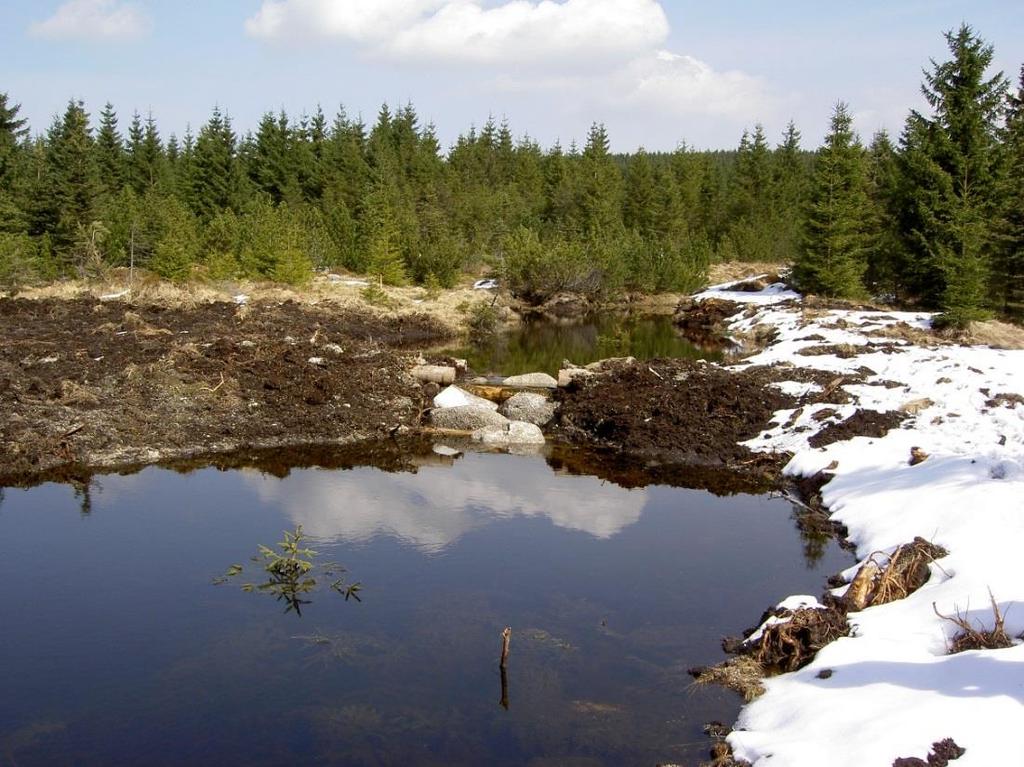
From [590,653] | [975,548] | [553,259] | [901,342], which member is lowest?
[590,653]

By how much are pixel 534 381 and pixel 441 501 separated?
27.2 ft

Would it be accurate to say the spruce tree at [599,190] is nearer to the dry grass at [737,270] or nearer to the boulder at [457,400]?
the dry grass at [737,270]

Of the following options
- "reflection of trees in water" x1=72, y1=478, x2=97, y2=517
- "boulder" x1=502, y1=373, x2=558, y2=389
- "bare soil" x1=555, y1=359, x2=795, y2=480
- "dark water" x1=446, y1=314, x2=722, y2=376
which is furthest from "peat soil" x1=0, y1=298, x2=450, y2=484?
"dark water" x1=446, y1=314, x2=722, y2=376

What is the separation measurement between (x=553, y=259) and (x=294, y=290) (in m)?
13.9

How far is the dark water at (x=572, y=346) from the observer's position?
28938 millimetres

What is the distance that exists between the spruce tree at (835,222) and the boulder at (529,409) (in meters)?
20.1

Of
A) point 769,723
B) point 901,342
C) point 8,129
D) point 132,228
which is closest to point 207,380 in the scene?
point 769,723

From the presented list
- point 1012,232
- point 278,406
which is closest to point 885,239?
point 1012,232

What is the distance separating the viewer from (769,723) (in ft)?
26.8

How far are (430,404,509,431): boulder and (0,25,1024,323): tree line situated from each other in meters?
15.4

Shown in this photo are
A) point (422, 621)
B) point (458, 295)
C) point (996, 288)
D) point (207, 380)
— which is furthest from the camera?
point (458, 295)

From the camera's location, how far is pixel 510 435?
1939 cm

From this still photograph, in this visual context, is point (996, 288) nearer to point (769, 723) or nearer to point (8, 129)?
point (769, 723)

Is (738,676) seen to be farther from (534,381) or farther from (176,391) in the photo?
(176,391)
